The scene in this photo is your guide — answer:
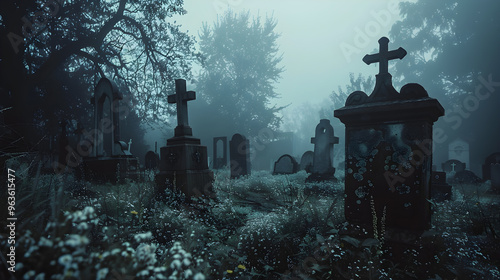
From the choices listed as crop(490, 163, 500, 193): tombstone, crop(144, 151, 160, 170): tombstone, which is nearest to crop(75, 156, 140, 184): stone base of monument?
crop(144, 151, 160, 170): tombstone

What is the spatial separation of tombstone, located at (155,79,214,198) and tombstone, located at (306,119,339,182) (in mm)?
5374

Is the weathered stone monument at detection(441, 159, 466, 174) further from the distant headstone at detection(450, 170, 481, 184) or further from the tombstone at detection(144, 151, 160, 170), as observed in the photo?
the tombstone at detection(144, 151, 160, 170)

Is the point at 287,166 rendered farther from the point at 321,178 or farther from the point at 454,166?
the point at 454,166

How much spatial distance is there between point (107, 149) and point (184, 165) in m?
3.48

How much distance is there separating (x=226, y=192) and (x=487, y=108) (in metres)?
22.4

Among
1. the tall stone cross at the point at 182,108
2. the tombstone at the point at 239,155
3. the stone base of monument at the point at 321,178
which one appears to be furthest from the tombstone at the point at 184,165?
the tombstone at the point at 239,155

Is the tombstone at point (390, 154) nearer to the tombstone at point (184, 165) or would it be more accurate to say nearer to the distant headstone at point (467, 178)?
the tombstone at point (184, 165)

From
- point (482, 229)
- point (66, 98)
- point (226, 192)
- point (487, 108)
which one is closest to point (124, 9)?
point (66, 98)

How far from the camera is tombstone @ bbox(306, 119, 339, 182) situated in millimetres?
10555

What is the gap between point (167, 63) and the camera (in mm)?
13438

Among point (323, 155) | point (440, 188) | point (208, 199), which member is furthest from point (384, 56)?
point (323, 155)

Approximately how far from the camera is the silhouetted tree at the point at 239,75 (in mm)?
29906

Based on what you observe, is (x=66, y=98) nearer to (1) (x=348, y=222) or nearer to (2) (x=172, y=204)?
(2) (x=172, y=204)

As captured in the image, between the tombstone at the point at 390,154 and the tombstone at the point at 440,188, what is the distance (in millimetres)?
6075
